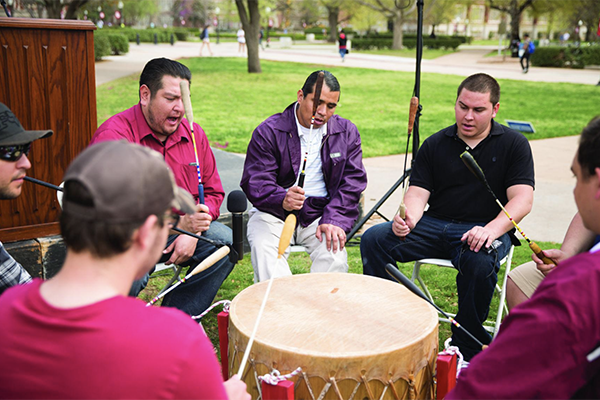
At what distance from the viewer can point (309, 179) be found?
13.4ft

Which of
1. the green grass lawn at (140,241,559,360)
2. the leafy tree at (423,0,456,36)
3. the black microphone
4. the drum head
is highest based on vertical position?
the leafy tree at (423,0,456,36)

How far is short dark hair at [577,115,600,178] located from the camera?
1.62 meters

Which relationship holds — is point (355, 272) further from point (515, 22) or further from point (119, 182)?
point (515, 22)

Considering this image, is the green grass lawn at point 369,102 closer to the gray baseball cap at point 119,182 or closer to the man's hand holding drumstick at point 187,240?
the man's hand holding drumstick at point 187,240

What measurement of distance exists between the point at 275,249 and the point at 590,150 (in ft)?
7.97

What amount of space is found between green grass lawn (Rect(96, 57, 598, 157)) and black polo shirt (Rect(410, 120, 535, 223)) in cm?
500

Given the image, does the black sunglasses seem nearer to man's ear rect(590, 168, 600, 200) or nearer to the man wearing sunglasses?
the man wearing sunglasses

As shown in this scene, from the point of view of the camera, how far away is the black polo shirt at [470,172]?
3721mm

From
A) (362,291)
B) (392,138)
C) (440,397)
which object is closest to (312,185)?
(362,291)

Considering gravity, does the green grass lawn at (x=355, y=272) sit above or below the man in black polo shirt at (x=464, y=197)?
below

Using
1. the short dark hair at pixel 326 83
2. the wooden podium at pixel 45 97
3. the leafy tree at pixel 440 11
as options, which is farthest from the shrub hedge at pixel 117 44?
the short dark hair at pixel 326 83

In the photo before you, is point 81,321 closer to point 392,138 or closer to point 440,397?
point 440,397

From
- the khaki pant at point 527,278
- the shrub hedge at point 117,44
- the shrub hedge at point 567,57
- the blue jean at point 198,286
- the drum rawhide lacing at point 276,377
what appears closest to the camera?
the drum rawhide lacing at point 276,377

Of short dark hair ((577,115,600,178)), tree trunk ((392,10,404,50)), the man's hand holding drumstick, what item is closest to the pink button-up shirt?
the man's hand holding drumstick
